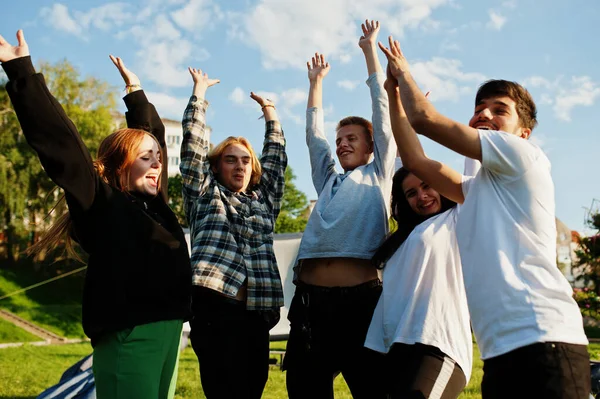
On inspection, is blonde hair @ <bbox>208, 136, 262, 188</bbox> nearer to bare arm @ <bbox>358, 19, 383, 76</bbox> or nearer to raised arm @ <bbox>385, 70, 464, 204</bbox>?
bare arm @ <bbox>358, 19, 383, 76</bbox>

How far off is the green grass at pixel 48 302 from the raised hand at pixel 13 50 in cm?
2168

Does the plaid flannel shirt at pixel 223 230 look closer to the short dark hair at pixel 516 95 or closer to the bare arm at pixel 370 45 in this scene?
the bare arm at pixel 370 45

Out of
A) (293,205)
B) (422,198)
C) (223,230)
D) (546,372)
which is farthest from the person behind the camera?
(293,205)

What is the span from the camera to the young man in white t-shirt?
1762 mm

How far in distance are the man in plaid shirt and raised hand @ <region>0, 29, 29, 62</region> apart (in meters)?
1.16

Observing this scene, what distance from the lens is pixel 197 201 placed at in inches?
130

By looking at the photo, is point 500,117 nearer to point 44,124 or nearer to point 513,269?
point 513,269

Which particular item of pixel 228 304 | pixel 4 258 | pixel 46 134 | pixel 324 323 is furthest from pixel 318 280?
pixel 4 258

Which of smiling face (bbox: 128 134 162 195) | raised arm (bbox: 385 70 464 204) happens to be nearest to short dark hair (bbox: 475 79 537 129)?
raised arm (bbox: 385 70 464 204)

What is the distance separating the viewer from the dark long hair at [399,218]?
2.87 meters

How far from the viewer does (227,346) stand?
2996 mm

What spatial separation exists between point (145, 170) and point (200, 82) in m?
1.07

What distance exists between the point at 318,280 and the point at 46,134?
1.61 metres

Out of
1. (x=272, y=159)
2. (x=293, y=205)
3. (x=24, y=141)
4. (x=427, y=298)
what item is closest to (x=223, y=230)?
(x=272, y=159)
